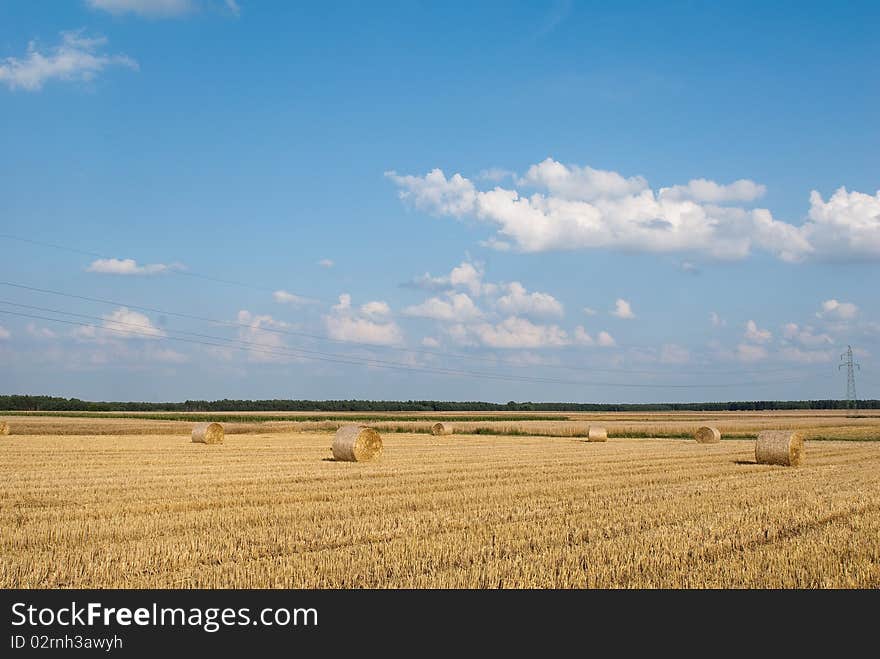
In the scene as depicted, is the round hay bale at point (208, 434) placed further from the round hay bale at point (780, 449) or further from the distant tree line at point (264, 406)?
the distant tree line at point (264, 406)

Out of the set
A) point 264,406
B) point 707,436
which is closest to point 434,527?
point 707,436

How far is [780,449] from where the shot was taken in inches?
944

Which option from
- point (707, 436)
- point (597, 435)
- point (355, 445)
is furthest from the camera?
point (597, 435)

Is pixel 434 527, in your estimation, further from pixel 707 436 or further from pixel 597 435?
pixel 597 435

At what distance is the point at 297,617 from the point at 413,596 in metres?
1.23

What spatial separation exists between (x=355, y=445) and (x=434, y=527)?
1315 centimetres

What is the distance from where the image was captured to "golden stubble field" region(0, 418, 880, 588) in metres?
8.57

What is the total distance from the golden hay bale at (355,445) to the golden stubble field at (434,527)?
2.66 m

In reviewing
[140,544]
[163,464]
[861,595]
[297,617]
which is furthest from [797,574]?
[163,464]

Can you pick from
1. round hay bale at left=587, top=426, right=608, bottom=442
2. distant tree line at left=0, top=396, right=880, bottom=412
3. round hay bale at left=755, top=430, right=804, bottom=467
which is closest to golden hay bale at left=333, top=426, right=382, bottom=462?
round hay bale at left=755, top=430, right=804, bottom=467

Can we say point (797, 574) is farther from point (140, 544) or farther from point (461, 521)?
point (140, 544)

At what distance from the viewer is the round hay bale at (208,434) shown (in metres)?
35.0

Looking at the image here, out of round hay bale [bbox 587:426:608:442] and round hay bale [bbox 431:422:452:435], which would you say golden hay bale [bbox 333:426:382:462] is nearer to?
round hay bale [bbox 587:426:608:442]

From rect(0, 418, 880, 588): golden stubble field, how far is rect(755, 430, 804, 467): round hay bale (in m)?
1.83
